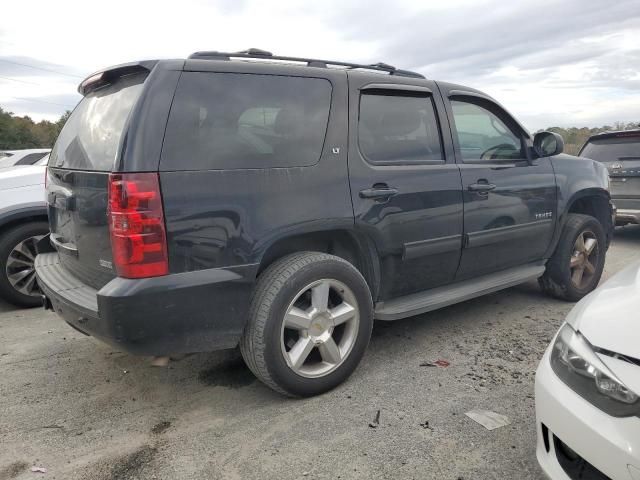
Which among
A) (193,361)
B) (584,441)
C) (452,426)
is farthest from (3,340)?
(584,441)

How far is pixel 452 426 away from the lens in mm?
2578

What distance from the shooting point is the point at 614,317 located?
6.04 feet

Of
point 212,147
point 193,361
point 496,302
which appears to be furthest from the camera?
point 496,302

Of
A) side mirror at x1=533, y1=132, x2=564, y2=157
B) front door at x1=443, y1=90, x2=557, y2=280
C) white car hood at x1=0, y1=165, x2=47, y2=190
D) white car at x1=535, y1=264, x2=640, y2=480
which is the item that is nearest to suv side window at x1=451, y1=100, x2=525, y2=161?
front door at x1=443, y1=90, x2=557, y2=280

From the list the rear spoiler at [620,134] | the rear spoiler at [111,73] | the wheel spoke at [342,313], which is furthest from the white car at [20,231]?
the rear spoiler at [620,134]

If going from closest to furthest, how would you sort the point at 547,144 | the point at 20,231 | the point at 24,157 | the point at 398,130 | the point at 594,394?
the point at 594,394 → the point at 398,130 → the point at 547,144 → the point at 20,231 → the point at 24,157

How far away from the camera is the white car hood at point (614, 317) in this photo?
67.1 inches

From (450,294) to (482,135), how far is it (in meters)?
1.28

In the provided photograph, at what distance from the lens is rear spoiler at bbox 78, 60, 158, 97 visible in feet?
8.29

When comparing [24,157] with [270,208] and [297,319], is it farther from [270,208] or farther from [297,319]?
[297,319]

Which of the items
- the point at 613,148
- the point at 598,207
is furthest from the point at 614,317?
the point at 613,148

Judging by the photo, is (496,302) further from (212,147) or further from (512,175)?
(212,147)

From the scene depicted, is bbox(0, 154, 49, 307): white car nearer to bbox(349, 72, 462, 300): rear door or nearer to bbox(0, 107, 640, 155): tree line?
bbox(349, 72, 462, 300): rear door

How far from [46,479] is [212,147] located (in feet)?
5.56
